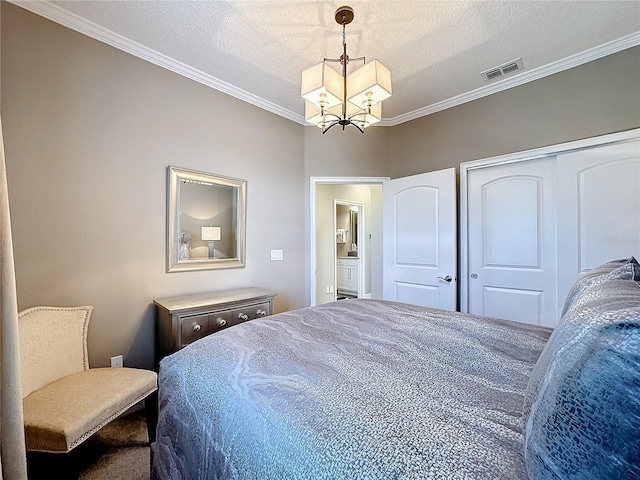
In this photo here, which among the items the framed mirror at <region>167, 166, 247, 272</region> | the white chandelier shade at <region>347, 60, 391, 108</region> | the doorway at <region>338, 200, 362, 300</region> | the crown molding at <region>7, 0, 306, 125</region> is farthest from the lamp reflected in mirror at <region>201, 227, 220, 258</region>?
the doorway at <region>338, 200, 362, 300</region>

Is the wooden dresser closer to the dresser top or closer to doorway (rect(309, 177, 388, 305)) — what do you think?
the dresser top

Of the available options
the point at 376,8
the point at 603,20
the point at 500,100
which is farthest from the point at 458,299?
the point at 376,8

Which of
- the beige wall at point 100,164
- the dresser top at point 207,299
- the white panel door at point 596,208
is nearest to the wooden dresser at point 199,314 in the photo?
the dresser top at point 207,299

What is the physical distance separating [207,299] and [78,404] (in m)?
0.97

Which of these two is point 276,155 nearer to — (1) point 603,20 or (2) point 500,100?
(2) point 500,100

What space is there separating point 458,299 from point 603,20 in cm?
241

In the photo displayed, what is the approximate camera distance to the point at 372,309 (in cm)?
168

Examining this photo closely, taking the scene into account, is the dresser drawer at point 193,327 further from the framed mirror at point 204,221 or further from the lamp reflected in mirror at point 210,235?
the lamp reflected in mirror at point 210,235

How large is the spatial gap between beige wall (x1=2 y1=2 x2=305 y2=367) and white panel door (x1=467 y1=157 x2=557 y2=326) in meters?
2.45

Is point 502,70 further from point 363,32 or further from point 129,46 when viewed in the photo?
point 129,46

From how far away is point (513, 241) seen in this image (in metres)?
2.58

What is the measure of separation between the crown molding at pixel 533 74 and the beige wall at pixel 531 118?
1.6 inches

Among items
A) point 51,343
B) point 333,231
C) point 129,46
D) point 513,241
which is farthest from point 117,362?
point 333,231

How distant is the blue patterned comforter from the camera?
1.76ft
